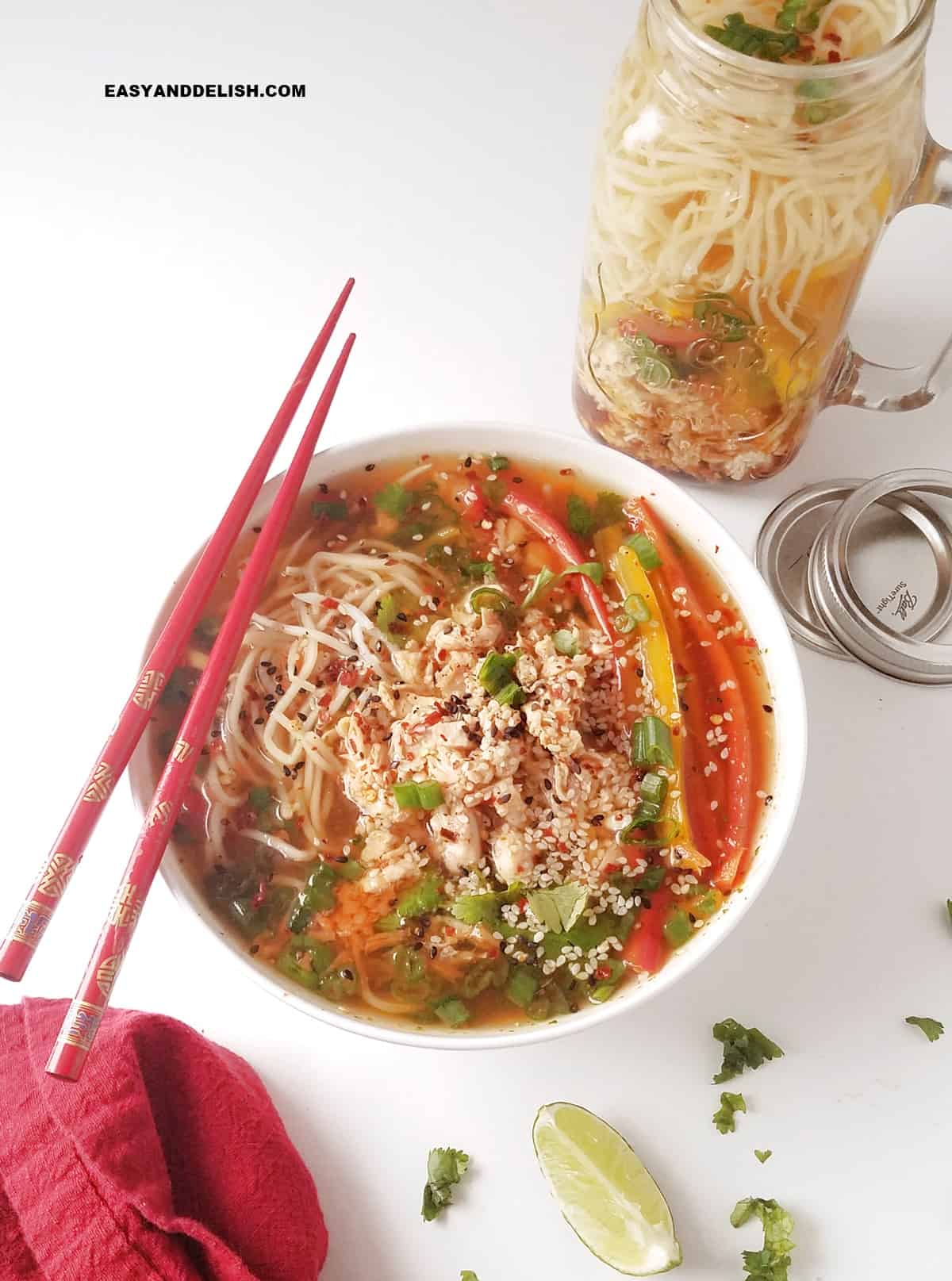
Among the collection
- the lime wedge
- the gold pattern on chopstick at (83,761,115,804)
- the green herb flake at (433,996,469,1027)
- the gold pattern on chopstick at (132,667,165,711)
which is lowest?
the lime wedge

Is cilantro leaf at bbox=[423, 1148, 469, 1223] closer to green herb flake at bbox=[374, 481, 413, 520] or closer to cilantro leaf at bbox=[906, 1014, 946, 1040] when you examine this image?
cilantro leaf at bbox=[906, 1014, 946, 1040]

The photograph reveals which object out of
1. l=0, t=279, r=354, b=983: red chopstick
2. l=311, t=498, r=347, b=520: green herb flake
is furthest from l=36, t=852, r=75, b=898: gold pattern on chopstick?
l=311, t=498, r=347, b=520: green herb flake

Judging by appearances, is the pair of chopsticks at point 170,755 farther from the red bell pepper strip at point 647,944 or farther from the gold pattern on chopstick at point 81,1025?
the red bell pepper strip at point 647,944

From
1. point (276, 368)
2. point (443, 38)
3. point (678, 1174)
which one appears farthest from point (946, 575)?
point (443, 38)

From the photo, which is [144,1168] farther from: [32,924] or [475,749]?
[475,749]

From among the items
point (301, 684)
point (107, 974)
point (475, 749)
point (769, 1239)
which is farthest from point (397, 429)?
point (769, 1239)

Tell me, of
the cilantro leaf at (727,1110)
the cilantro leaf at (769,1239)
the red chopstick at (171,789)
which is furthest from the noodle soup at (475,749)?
the cilantro leaf at (769,1239)
